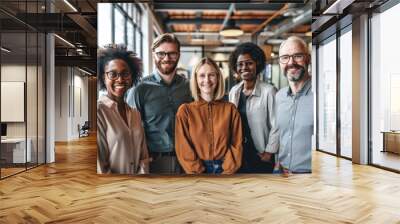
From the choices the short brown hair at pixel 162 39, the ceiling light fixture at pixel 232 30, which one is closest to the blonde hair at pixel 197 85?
the ceiling light fixture at pixel 232 30

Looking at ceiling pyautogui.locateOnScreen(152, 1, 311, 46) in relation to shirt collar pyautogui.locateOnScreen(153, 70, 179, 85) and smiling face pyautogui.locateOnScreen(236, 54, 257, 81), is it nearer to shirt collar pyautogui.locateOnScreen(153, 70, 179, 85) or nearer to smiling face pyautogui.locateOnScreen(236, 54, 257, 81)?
smiling face pyautogui.locateOnScreen(236, 54, 257, 81)

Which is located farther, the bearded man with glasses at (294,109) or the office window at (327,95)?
the office window at (327,95)

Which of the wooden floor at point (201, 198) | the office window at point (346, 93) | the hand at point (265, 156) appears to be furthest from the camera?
the office window at point (346, 93)

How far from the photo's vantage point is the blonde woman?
6.65 metres

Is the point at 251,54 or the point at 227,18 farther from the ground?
the point at 227,18

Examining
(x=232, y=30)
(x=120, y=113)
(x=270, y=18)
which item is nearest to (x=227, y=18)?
(x=232, y=30)

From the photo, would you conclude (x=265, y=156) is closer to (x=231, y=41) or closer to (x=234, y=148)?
(x=234, y=148)

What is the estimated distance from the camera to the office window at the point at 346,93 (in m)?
9.26

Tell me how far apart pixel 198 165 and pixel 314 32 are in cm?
556

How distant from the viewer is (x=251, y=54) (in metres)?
6.76

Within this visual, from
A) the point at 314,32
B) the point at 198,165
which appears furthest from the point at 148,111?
the point at 314,32

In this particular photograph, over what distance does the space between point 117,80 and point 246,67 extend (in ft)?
7.40

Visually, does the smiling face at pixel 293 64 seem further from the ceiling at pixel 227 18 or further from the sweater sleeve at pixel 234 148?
the sweater sleeve at pixel 234 148

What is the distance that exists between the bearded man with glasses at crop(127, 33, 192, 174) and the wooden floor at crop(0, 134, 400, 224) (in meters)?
0.41
